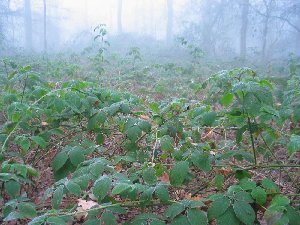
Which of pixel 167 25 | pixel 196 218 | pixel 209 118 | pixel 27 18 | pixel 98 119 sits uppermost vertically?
pixel 27 18

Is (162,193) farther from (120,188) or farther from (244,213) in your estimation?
(244,213)

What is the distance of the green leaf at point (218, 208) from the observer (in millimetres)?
1468

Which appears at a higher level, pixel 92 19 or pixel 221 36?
pixel 92 19

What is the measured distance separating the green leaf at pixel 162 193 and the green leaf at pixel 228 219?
279mm

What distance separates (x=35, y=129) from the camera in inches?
121

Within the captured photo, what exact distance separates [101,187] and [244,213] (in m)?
0.70

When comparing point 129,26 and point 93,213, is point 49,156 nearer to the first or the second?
point 93,213

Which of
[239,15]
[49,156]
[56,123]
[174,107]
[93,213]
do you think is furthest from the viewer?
[239,15]

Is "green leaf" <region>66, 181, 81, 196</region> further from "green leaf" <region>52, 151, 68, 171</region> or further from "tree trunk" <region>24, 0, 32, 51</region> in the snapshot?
"tree trunk" <region>24, 0, 32, 51</region>

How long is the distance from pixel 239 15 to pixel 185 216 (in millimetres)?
21666

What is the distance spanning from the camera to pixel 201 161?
1934mm

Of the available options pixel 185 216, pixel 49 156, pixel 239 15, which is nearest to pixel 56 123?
pixel 49 156

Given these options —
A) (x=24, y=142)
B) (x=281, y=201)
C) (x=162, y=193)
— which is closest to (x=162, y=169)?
(x=162, y=193)

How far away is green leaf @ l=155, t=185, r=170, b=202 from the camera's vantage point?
159 centimetres
